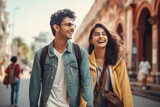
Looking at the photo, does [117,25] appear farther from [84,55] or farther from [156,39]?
[84,55]

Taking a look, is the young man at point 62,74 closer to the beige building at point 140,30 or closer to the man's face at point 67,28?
the man's face at point 67,28

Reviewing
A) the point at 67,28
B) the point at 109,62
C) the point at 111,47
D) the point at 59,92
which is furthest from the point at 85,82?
the point at 111,47

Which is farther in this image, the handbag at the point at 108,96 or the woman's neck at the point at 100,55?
the woman's neck at the point at 100,55

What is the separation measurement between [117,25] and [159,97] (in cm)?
1433

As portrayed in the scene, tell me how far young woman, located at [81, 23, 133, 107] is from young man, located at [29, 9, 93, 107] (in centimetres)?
81

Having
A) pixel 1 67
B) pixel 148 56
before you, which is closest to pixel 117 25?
pixel 148 56

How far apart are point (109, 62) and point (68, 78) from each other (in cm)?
124

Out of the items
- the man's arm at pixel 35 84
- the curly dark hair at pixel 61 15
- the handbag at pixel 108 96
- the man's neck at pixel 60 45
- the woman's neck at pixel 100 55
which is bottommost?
the handbag at pixel 108 96

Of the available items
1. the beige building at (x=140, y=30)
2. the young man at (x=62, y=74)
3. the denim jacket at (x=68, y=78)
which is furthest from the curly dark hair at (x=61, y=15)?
the beige building at (x=140, y=30)

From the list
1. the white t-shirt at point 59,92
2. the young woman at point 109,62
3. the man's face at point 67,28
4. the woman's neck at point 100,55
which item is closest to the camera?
the white t-shirt at point 59,92

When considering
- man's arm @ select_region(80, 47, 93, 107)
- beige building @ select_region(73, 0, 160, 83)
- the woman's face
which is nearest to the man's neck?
man's arm @ select_region(80, 47, 93, 107)

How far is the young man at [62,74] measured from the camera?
2541 millimetres

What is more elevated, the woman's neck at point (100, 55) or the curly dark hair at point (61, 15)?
the curly dark hair at point (61, 15)

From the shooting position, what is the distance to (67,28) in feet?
8.63
